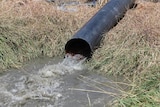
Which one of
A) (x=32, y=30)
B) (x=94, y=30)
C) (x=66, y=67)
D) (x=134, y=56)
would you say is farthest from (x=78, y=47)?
(x=134, y=56)

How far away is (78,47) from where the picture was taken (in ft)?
22.5

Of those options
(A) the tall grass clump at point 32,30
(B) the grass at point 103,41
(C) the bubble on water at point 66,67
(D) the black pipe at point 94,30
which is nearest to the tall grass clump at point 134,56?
(B) the grass at point 103,41

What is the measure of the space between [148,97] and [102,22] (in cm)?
263

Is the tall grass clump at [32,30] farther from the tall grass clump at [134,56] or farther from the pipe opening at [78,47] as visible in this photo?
the tall grass clump at [134,56]

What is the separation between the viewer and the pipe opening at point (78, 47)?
21.2 feet

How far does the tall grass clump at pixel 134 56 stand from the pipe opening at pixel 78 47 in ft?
0.71

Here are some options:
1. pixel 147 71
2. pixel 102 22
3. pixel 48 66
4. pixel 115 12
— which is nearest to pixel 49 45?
pixel 48 66

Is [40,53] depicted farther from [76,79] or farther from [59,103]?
[59,103]

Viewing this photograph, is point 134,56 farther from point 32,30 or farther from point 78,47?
point 32,30

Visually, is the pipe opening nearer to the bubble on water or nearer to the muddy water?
the bubble on water

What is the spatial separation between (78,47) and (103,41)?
0.58 m

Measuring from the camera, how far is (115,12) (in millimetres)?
7180

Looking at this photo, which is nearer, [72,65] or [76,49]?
[72,65]

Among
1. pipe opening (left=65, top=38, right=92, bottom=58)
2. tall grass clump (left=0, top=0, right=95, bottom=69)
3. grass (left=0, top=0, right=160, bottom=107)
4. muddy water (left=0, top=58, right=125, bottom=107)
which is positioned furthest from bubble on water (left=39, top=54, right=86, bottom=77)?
tall grass clump (left=0, top=0, right=95, bottom=69)
